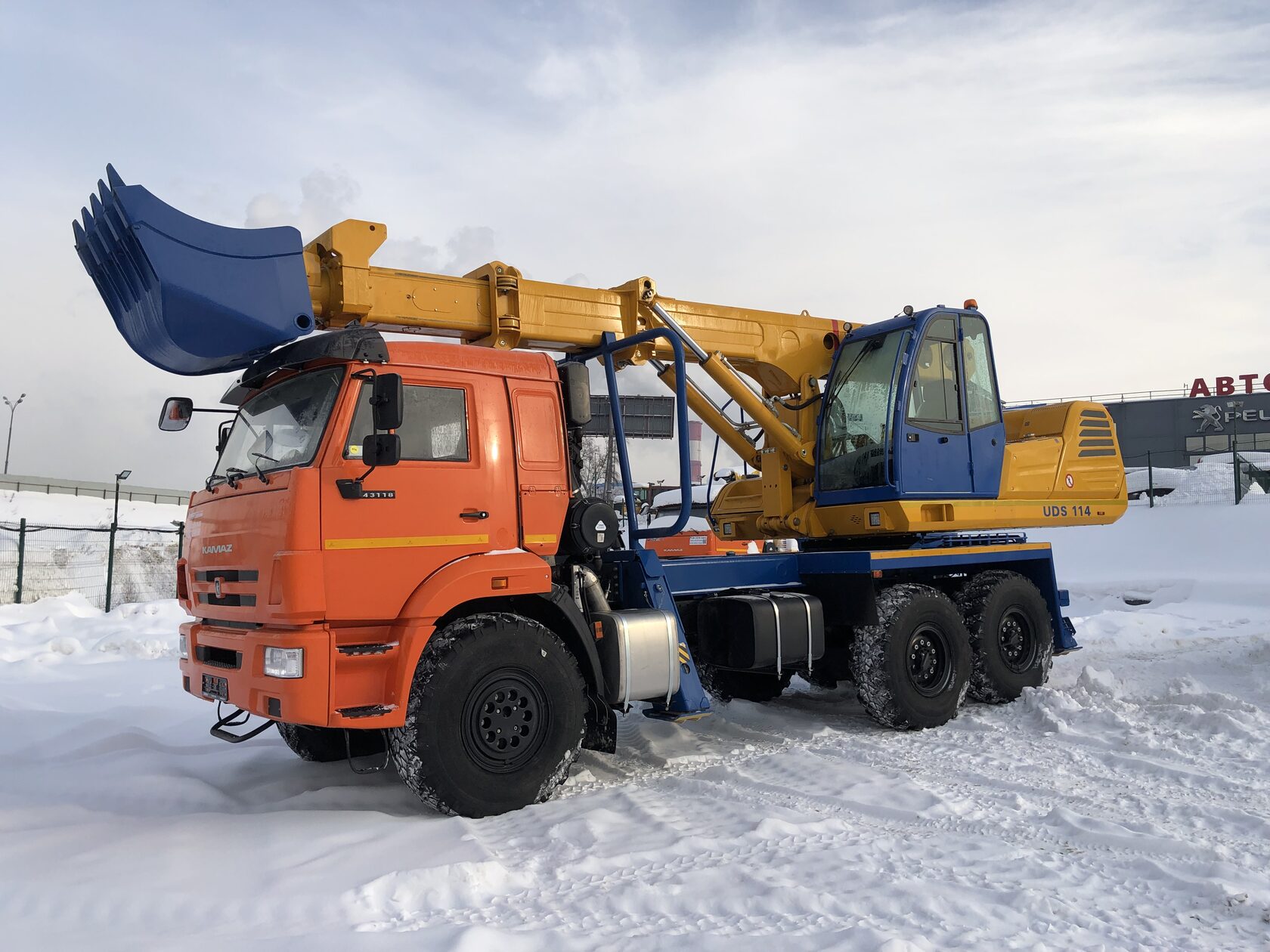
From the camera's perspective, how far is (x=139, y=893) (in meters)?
4.14

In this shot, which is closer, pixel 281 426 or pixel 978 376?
pixel 281 426

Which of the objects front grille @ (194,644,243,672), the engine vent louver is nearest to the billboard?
front grille @ (194,644,243,672)

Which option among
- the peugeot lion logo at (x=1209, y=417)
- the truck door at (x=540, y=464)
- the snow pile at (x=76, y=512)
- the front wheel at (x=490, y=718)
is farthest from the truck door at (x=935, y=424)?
the peugeot lion logo at (x=1209, y=417)

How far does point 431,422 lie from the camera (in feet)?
18.4

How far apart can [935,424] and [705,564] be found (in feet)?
8.03

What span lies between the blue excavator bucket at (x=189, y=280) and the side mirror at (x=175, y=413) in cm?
50

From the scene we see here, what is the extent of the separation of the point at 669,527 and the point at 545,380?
4.66 ft

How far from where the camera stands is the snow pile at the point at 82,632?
1189 cm

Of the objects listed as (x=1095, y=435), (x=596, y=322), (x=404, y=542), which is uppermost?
(x=596, y=322)

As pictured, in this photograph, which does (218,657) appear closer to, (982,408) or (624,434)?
(624,434)

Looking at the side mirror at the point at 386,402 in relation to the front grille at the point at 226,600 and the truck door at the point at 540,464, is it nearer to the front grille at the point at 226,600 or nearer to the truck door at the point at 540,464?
the truck door at the point at 540,464

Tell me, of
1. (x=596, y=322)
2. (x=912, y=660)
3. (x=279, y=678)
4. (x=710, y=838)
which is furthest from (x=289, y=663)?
(x=912, y=660)

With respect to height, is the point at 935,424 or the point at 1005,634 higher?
the point at 935,424

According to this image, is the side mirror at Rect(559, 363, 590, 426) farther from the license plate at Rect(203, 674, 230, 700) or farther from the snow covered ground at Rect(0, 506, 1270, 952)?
the license plate at Rect(203, 674, 230, 700)
